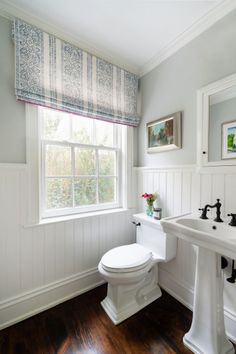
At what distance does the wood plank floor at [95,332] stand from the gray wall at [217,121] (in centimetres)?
132

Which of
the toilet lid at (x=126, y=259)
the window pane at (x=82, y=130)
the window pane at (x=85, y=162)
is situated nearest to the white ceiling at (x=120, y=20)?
the window pane at (x=82, y=130)

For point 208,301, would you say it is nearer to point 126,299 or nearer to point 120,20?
point 126,299

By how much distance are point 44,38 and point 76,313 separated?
2.26 m

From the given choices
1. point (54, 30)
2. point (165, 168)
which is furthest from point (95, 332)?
point (54, 30)

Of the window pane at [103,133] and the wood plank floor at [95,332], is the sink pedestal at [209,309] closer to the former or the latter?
the wood plank floor at [95,332]

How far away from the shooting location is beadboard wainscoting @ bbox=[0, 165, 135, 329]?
1303 millimetres

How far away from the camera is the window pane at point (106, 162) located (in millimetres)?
1897

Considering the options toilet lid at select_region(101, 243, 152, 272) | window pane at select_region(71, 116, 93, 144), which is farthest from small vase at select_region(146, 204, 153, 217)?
window pane at select_region(71, 116, 93, 144)

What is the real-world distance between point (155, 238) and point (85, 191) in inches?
32.7

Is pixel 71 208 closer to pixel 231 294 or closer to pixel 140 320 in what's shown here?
pixel 140 320

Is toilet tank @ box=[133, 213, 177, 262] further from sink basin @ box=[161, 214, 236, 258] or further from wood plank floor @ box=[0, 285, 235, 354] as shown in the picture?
wood plank floor @ box=[0, 285, 235, 354]

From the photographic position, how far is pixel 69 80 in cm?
151

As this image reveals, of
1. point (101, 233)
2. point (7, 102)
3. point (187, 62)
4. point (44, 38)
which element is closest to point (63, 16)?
point (44, 38)

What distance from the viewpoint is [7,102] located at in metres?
1.31
